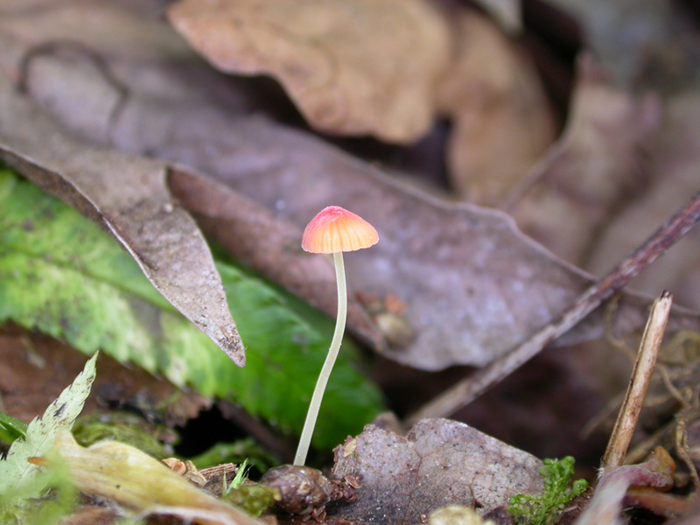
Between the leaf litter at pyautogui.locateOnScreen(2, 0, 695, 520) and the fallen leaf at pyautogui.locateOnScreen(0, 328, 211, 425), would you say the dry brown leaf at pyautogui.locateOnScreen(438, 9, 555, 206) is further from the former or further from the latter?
the fallen leaf at pyautogui.locateOnScreen(0, 328, 211, 425)

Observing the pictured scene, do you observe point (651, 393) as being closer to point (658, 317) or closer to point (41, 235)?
point (658, 317)

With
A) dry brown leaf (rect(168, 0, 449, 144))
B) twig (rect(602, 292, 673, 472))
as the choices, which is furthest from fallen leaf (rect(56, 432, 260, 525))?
dry brown leaf (rect(168, 0, 449, 144))

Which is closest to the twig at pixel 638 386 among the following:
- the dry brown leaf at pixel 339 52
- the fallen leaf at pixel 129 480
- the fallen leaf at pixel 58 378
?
the fallen leaf at pixel 129 480

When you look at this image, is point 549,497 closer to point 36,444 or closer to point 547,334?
point 547,334

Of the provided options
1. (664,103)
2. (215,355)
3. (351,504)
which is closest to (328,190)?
(215,355)

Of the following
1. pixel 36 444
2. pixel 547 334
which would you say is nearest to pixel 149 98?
pixel 36 444

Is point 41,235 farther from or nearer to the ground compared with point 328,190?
nearer to the ground

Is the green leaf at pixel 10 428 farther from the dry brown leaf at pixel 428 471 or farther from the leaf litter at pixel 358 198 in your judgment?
the leaf litter at pixel 358 198
